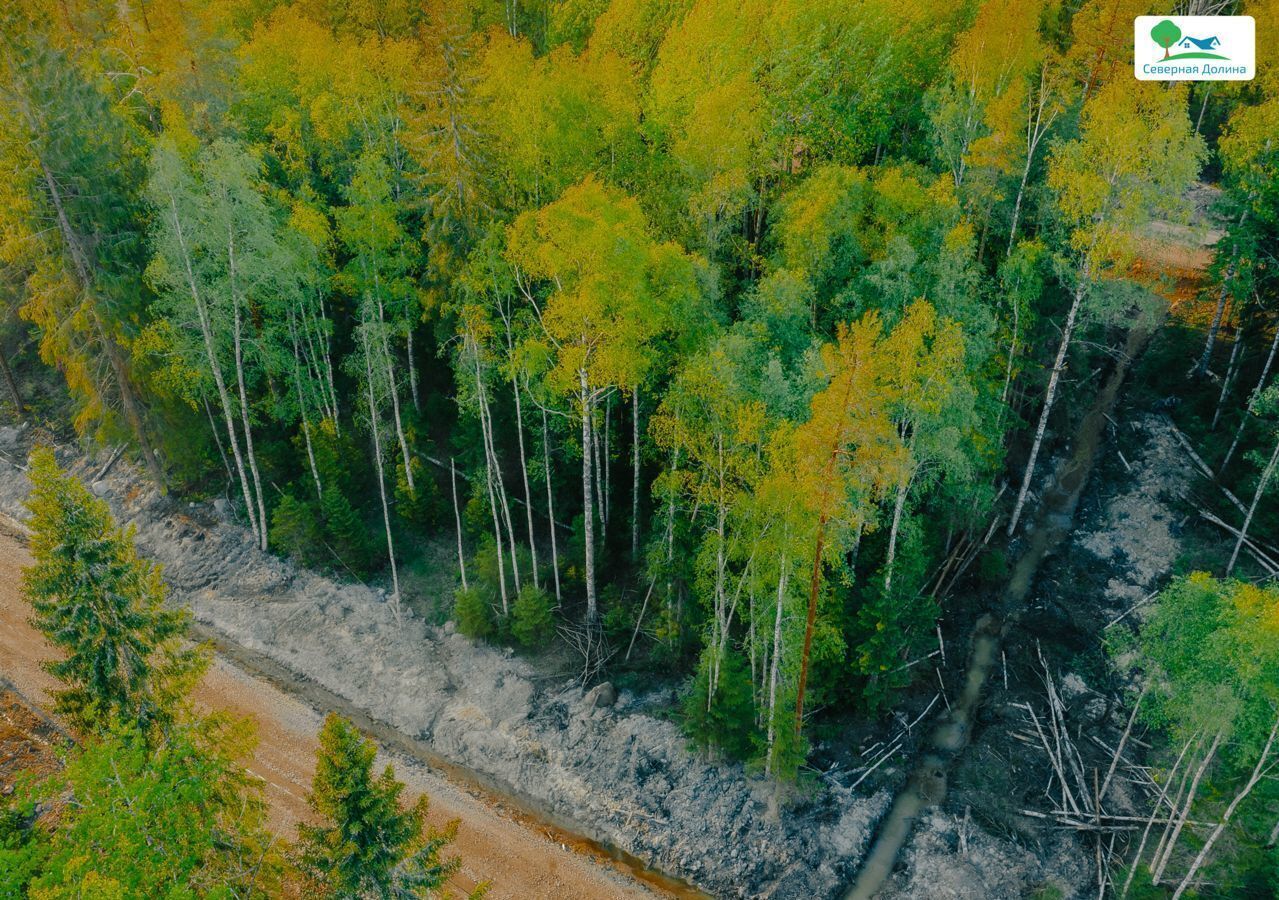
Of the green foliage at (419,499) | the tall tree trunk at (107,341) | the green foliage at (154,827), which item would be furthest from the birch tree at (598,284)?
the tall tree trunk at (107,341)

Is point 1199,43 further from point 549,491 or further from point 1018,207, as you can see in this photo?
point 549,491

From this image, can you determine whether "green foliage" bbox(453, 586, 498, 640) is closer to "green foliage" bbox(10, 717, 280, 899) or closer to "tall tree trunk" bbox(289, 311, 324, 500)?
"tall tree trunk" bbox(289, 311, 324, 500)

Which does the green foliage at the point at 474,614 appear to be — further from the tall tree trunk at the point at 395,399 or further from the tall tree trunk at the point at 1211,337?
the tall tree trunk at the point at 1211,337

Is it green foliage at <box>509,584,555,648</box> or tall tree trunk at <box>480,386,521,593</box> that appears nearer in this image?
tall tree trunk at <box>480,386,521,593</box>

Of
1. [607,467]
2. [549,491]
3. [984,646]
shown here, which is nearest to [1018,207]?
[984,646]

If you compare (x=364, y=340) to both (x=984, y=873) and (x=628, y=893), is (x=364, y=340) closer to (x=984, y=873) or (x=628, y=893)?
(x=628, y=893)

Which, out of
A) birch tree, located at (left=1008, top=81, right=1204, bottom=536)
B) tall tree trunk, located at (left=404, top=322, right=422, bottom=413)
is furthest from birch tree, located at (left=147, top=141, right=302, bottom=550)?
birch tree, located at (left=1008, top=81, right=1204, bottom=536)
